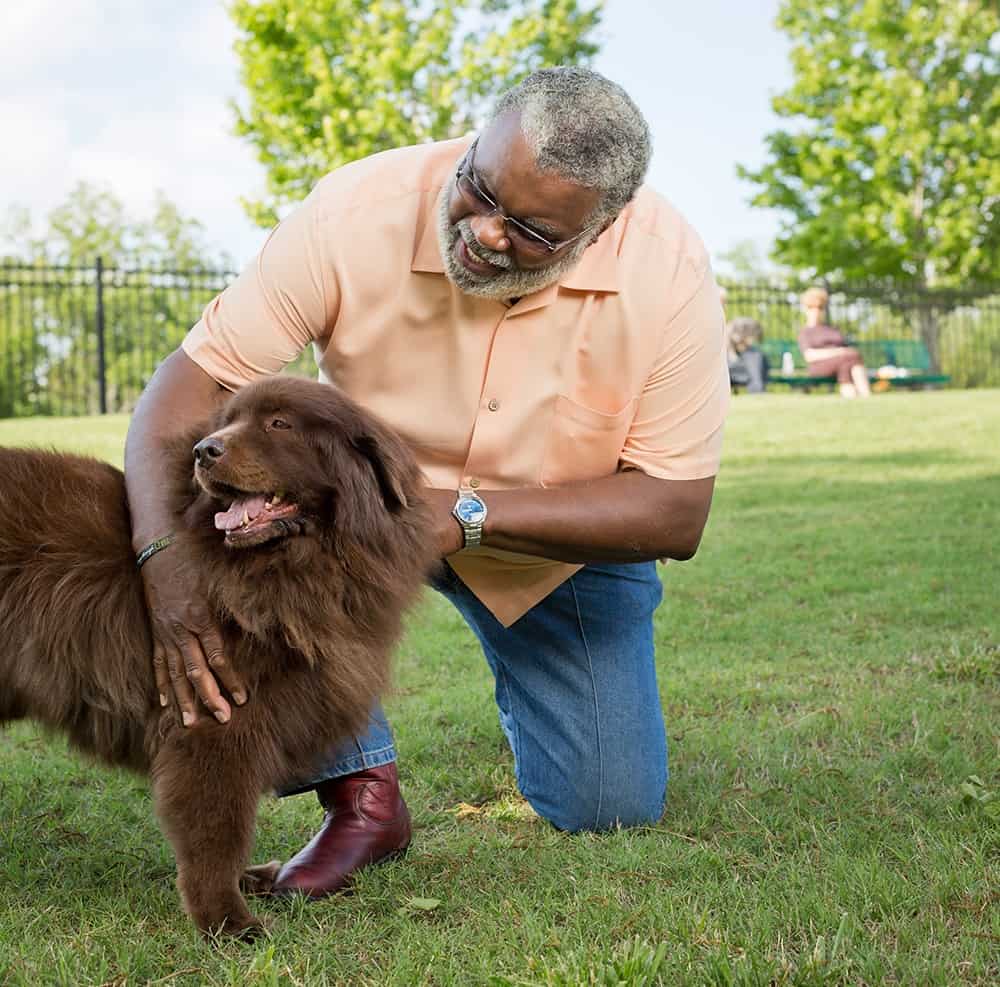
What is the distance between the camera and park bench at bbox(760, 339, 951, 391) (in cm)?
1878

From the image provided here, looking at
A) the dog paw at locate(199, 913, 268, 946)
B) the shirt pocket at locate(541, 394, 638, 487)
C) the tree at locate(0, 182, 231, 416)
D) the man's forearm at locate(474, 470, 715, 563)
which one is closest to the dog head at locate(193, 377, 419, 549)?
the man's forearm at locate(474, 470, 715, 563)

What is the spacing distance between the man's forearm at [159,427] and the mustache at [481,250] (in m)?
0.80

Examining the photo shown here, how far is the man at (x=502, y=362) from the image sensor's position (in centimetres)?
306

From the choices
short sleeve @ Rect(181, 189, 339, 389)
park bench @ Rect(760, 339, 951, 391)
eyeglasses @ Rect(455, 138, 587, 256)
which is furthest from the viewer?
park bench @ Rect(760, 339, 951, 391)

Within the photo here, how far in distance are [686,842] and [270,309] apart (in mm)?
1900

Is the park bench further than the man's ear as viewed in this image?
Yes

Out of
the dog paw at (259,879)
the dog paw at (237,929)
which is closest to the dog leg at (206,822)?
the dog paw at (237,929)

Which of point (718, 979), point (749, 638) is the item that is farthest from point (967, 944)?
point (749, 638)

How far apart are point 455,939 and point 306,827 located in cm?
118

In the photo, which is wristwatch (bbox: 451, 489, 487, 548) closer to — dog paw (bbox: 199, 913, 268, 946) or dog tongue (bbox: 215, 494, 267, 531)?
dog tongue (bbox: 215, 494, 267, 531)

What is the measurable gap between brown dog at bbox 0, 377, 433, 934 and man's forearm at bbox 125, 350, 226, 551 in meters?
0.06

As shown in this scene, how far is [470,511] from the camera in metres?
3.10

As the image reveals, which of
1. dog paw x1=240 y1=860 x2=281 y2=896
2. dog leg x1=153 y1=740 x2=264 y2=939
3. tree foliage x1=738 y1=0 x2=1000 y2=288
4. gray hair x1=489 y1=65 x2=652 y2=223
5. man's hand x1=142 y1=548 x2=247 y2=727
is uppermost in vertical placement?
tree foliage x1=738 y1=0 x2=1000 y2=288

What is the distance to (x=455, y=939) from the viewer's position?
2.60m
